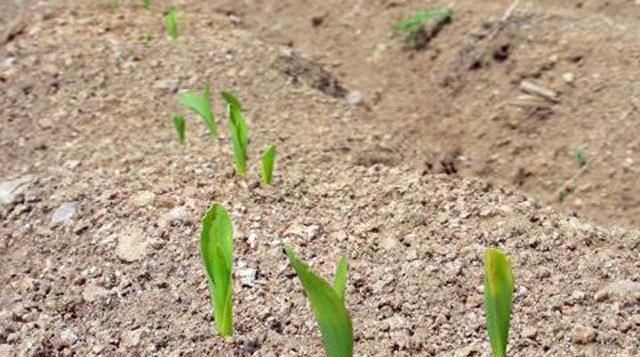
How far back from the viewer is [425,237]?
225cm

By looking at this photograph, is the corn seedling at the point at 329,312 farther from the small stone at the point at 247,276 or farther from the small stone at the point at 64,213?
the small stone at the point at 64,213

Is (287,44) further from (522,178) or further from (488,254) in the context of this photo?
(488,254)

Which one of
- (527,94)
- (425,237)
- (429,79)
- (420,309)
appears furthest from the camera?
(429,79)

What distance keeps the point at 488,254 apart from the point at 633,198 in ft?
4.65

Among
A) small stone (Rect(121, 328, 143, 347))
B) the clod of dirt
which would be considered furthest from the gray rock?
the clod of dirt

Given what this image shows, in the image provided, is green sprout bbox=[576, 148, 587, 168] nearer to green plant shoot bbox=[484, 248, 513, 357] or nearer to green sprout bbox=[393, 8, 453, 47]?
green sprout bbox=[393, 8, 453, 47]

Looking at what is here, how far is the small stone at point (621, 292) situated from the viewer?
2.00m

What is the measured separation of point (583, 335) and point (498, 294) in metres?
0.40

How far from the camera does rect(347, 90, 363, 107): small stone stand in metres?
3.54

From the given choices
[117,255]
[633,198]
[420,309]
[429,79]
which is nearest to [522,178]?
[633,198]

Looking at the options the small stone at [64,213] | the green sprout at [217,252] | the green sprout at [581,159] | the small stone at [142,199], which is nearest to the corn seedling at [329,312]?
the green sprout at [217,252]

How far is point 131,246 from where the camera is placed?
91.3 inches

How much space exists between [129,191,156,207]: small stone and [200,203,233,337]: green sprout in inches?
25.4

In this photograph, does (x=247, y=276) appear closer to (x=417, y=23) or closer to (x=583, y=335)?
(x=583, y=335)
